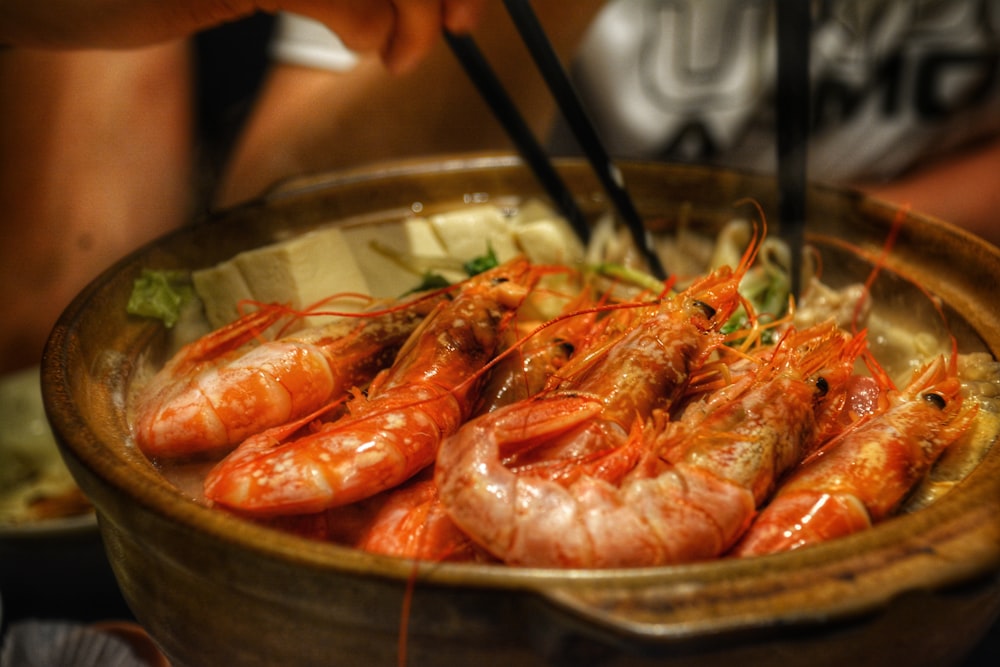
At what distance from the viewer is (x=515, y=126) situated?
76.9 inches

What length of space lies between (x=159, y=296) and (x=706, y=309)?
1.08 metres

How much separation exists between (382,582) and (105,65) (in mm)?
3246

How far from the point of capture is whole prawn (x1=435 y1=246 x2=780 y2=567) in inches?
39.2

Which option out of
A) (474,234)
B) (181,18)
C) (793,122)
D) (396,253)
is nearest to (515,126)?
(474,234)

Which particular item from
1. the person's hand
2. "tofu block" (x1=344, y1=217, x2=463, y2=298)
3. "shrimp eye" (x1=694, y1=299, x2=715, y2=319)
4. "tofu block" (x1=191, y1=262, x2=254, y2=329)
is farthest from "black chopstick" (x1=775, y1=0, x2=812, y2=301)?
"tofu block" (x1=191, y1=262, x2=254, y2=329)

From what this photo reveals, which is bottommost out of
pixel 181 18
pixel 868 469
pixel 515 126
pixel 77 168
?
pixel 77 168

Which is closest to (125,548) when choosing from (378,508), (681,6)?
(378,508)

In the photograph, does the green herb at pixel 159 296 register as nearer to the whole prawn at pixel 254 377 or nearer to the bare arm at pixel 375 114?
the whole prawn at pixel 254 377

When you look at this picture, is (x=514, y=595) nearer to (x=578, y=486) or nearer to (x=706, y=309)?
(x=578, y=486)

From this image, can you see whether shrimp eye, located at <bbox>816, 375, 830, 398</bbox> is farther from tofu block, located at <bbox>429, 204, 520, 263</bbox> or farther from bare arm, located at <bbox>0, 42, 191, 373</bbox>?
bare arm, located at <bbox>0, 42, 191, 373</bbox>

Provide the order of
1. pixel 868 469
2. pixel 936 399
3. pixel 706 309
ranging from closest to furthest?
pixel 868 469 < pixel 936 399 < pixel 706 309

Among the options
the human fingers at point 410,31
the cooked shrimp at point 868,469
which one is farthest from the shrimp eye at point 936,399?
the human fingers at point 410,31

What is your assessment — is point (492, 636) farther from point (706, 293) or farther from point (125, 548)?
point (706, 293)

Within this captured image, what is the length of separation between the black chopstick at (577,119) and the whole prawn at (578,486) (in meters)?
0.61
